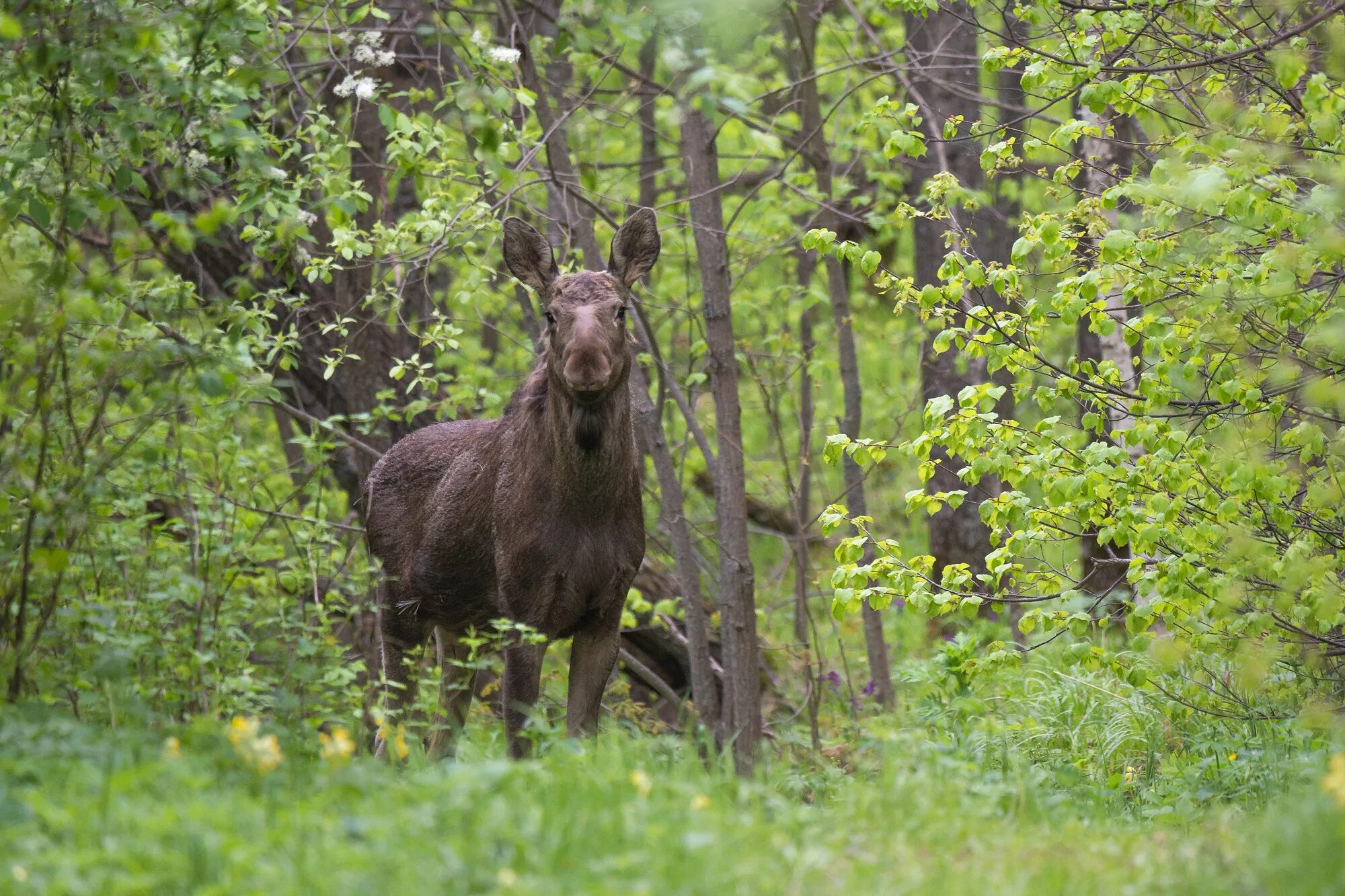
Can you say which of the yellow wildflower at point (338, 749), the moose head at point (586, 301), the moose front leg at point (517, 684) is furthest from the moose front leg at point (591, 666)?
the yellow wildflower at point (338, 749)

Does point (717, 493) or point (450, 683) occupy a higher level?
point (717, 493)

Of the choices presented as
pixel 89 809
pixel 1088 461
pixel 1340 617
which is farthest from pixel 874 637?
pixel 89 809

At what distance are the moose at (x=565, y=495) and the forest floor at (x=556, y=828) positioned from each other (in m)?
1.51

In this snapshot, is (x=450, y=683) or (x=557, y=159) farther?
(x=557, y=159)

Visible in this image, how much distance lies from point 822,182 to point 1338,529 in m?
6.29

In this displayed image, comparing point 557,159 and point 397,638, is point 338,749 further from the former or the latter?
point 557,159

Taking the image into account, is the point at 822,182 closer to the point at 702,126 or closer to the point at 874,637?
the point at 702,126

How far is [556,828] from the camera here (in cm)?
432

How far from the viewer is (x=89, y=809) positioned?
4.35m

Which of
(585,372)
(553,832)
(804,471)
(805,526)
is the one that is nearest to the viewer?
(553,832)

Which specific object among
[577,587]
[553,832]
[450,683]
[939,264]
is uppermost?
[939,264]

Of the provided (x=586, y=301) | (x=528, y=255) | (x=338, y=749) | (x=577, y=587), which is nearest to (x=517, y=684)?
(x=577, y=587)

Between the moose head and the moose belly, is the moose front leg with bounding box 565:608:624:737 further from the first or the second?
the moose head

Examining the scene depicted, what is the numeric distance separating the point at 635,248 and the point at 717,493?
2.50 meters
